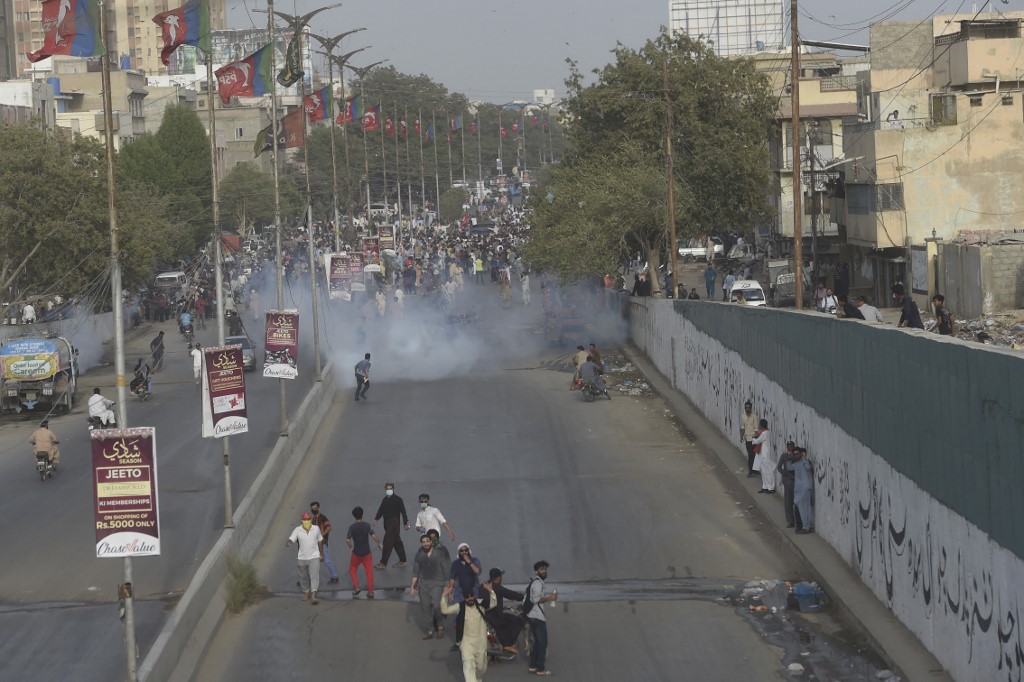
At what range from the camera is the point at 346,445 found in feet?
104

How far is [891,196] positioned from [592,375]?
15.4 m

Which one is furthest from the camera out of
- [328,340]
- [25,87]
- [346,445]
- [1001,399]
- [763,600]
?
[25,87]

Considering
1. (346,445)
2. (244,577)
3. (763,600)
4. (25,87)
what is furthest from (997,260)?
(25,87)

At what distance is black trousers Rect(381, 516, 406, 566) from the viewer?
66.7 feet

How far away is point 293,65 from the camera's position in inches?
1500

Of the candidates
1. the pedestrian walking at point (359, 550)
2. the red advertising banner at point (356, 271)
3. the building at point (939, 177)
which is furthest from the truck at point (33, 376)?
the building at point (939, 177)

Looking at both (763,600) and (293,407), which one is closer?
(763,600)

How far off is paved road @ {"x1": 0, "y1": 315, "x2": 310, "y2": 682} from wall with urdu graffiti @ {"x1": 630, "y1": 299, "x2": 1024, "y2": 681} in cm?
924

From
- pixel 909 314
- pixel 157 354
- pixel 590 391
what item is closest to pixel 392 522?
pixel 909 314

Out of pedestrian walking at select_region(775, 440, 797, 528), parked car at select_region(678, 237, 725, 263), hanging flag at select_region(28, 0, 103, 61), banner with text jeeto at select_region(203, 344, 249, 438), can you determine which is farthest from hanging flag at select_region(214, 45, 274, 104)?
parked car at select_region(678, 237, 725, 263)

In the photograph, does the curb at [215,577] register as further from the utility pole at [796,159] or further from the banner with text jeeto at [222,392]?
the utility pole at [796,159]

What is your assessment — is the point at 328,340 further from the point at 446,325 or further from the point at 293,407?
the point at 293,407

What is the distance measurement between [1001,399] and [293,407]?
1056 inches

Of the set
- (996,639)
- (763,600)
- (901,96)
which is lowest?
(763,600)
